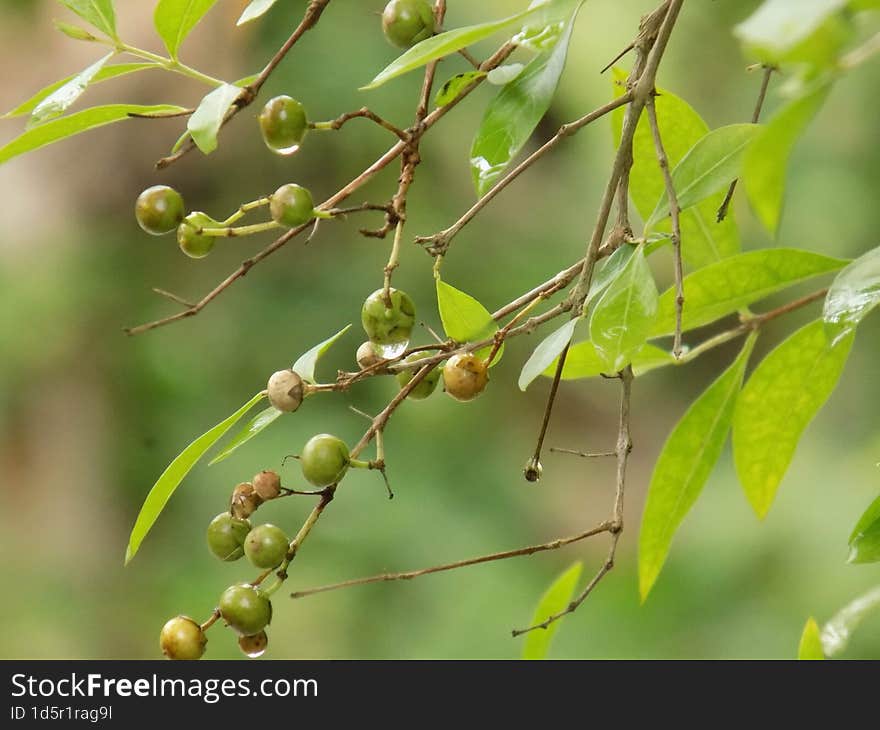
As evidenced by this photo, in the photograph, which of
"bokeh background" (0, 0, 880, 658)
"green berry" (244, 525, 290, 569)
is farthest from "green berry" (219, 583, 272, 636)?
"bokeh background" (0, 0, 880, 658)

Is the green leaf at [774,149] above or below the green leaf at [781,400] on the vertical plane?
below

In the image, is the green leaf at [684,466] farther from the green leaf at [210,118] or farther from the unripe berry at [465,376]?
the green leaf at [210,118]

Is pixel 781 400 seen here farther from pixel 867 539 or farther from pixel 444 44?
pixel 444 44

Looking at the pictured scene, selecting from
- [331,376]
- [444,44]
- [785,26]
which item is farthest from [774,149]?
[331,376]

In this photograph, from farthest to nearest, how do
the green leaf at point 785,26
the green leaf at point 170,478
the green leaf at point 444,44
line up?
the green leaf at point 170,478, the green leaf at point 444,44, the green leaf at point 785,26

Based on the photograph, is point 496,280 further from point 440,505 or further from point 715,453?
point 715,453

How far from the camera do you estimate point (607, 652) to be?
170 cm

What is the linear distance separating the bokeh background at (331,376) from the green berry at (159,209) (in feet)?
4.03

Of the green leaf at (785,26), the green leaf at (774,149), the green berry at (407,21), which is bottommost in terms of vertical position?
the green leaf at (774,149)

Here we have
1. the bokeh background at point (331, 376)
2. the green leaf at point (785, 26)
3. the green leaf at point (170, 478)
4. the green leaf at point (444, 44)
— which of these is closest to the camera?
the green leaf at point (785, 26)

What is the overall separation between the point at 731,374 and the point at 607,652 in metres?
1.28

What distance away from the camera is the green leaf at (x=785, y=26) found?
0.18 meters

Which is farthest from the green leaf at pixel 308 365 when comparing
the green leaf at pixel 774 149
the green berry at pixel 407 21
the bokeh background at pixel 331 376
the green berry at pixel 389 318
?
the bokeh background at pixel 331 376

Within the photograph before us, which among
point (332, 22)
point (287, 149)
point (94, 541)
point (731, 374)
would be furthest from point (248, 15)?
point (94, 541)
